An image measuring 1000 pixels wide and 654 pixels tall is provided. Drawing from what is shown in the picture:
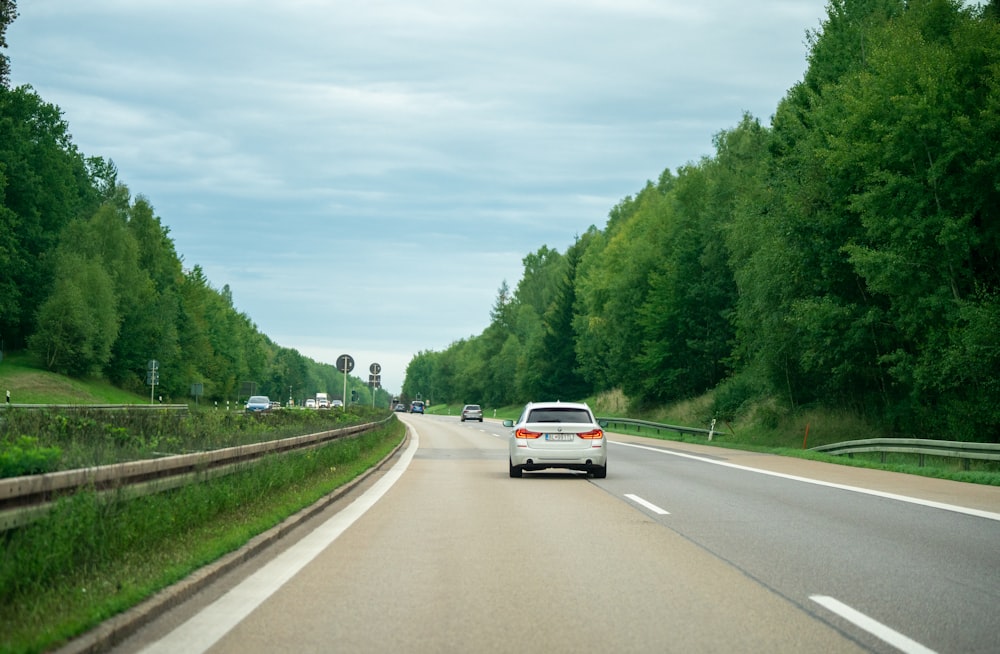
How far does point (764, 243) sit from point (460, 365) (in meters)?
157

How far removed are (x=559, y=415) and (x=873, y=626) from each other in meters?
14.0

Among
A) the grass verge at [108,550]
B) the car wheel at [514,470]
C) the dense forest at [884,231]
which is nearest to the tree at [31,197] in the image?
the dense forest at [884,231]

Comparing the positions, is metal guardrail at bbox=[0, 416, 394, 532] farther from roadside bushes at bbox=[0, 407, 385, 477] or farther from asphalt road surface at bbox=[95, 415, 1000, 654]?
asphalt road surface at bbox=[95, 415, 1000, 654]

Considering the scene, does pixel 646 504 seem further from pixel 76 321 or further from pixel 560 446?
pixel 76 321

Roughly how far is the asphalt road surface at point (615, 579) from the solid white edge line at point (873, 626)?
0.02 metres

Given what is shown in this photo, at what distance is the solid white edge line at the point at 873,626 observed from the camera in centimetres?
574

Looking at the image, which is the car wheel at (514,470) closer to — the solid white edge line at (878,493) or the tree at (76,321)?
the solid white edge line at (878,493)

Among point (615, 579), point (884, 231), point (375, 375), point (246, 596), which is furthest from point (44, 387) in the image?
point (615, 579)

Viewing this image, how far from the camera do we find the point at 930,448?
71.1 ft

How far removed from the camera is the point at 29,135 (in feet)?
250

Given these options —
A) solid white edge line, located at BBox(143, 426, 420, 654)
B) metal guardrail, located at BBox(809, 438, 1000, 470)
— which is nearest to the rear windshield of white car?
metal guardrail, located at BBox(809, 438, 1000, 470)

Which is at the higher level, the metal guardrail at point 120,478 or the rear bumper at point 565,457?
the metal guardrail at point 120,478

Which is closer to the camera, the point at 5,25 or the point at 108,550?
the point at 108,550

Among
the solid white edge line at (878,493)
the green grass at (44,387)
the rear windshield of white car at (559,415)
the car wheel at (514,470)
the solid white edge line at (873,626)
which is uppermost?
the green grass at (44,387)
